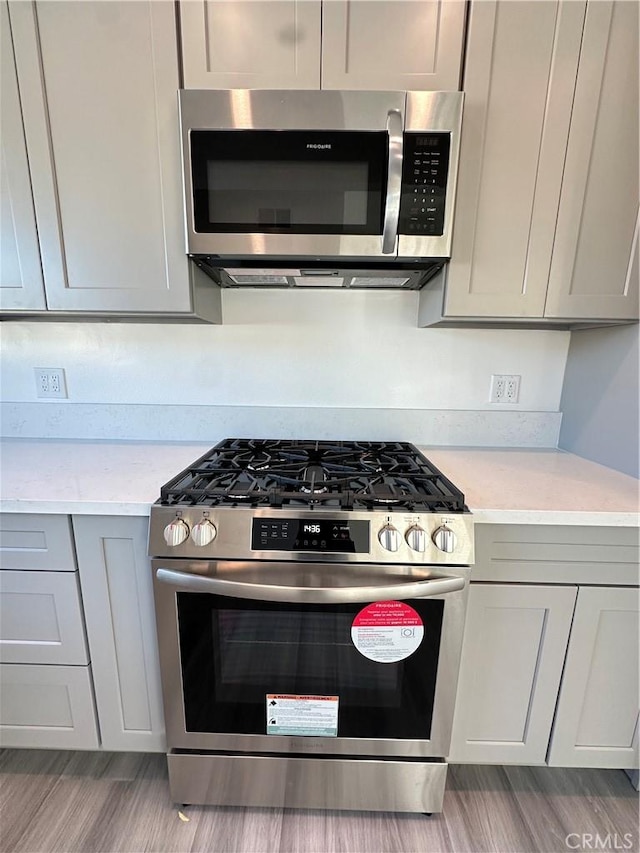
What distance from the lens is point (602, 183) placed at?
3.53 feet

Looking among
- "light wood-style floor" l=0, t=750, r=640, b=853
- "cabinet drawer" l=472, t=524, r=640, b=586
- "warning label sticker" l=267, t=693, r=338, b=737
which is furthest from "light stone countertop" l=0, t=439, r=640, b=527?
"light wood-style floor" l=0, t=750, r=640, b=853

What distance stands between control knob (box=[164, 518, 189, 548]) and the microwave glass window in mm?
831

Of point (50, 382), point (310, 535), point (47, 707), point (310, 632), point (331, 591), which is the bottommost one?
point (47, 707)

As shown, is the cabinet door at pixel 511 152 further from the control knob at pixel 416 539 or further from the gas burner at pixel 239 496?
the gas burner at pixel 239 496

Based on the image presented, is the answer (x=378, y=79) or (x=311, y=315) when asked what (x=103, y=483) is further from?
(x=378, y=79)

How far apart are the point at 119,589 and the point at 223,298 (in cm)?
106

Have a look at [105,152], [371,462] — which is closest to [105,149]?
[105,152]

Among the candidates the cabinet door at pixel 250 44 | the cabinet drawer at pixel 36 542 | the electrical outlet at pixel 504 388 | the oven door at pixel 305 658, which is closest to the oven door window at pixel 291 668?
the oven door at pixel 305 658

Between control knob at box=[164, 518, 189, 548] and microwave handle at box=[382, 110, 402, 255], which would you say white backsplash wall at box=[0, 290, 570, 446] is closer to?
microwave handle at box=[382, 110, 402, 255]

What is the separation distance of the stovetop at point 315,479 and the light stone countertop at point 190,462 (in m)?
0.08

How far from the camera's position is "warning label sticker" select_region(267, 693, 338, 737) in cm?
100

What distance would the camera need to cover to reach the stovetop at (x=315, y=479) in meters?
0.93

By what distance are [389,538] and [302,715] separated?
0.57 m

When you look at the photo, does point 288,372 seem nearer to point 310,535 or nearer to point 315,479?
point 315,479
